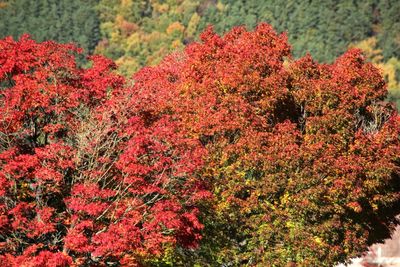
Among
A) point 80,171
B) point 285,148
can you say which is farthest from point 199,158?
point 80,171

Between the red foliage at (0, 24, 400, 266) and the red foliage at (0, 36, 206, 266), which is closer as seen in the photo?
the red foliage at (0, 36, 206, 266)

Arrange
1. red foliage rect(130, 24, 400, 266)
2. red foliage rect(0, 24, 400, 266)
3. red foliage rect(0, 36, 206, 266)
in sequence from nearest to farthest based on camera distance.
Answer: red foliage rect(0, 36, 206, 266)
red foliage rect(0, 24, 400, 266)
red foliage rect(130, 24, 400, 266)

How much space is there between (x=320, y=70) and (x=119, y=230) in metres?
15.9

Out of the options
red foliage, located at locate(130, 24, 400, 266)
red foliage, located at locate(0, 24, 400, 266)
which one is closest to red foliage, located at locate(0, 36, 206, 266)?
red foliage, located at locate(0, 24, 400, 266)

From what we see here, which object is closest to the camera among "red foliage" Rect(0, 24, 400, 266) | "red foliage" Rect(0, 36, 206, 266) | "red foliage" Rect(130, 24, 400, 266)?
"red foliage" Rect(0, 36, 206, 266)

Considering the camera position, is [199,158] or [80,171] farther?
[199,158]

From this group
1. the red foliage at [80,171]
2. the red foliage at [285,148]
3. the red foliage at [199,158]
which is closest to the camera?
the red foliage at [80,171]

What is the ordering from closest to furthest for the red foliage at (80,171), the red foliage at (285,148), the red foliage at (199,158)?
1. the red foliage at (80,171)
2. the red foliage at (199,158)
3. the red foliage at (285,148)

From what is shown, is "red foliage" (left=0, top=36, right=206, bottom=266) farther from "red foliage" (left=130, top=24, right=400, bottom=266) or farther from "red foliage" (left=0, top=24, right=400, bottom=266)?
"red foliage" (left=130, top=24, right=400, bottom=266)

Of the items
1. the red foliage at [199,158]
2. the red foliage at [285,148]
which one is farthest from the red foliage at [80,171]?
the red foliage at [285,148]

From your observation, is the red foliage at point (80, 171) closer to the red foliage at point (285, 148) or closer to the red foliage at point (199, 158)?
the red foliage at point (199, 158)

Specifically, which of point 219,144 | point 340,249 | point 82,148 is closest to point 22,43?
point 82,148

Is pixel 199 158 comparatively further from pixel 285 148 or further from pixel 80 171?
pixel 80 171

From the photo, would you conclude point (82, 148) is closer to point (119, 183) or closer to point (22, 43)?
point (119, 183)
